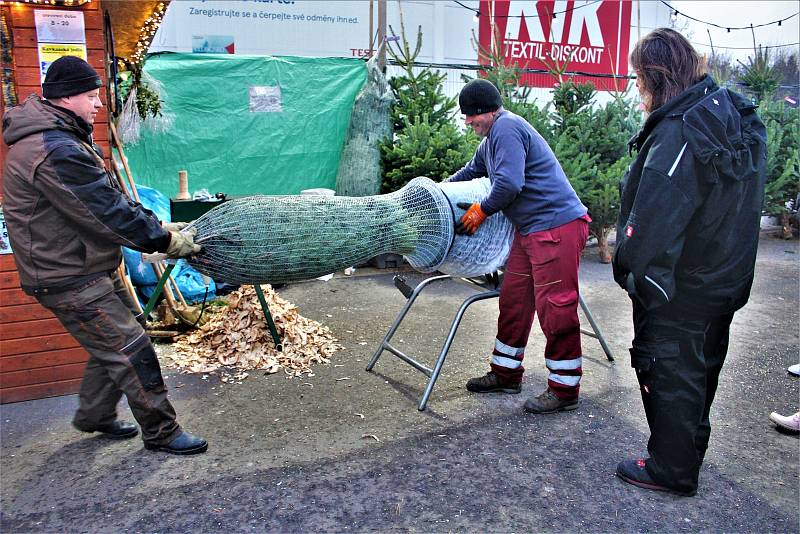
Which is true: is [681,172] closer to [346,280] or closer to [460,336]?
[460,336]

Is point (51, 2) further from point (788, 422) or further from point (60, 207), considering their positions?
point (788, 422)

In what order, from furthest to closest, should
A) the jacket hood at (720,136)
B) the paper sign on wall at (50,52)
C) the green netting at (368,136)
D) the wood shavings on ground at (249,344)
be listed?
→ the green netting at (368,136)
the wood shavings on ground at (249,344)
the paper sign on wall at (50,52)
the jacket hood at (720,136)

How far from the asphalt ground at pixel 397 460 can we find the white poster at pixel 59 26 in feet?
6.96

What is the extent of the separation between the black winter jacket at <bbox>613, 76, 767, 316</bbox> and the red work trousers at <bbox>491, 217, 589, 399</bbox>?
82 centimetres

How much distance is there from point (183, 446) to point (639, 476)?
2.18 m

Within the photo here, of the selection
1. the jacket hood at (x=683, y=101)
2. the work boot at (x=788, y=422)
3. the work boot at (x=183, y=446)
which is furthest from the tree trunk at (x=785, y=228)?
the work boot at (x=183, y=446)

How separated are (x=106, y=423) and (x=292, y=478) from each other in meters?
1.11

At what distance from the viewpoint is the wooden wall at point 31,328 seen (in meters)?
3.67

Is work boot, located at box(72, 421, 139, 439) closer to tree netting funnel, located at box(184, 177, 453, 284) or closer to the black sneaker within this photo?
tree netting funnel, located at box(184, 177, 453, 284)

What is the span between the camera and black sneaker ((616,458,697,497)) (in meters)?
2.89

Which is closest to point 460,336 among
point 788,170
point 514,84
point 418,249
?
point 418,249

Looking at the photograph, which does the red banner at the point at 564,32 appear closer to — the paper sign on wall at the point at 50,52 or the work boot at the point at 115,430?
the paper sign on wall at the point at 50,52

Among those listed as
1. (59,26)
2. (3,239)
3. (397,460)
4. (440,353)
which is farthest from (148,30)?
(397,460)

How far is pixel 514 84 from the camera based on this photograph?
8.01 m
